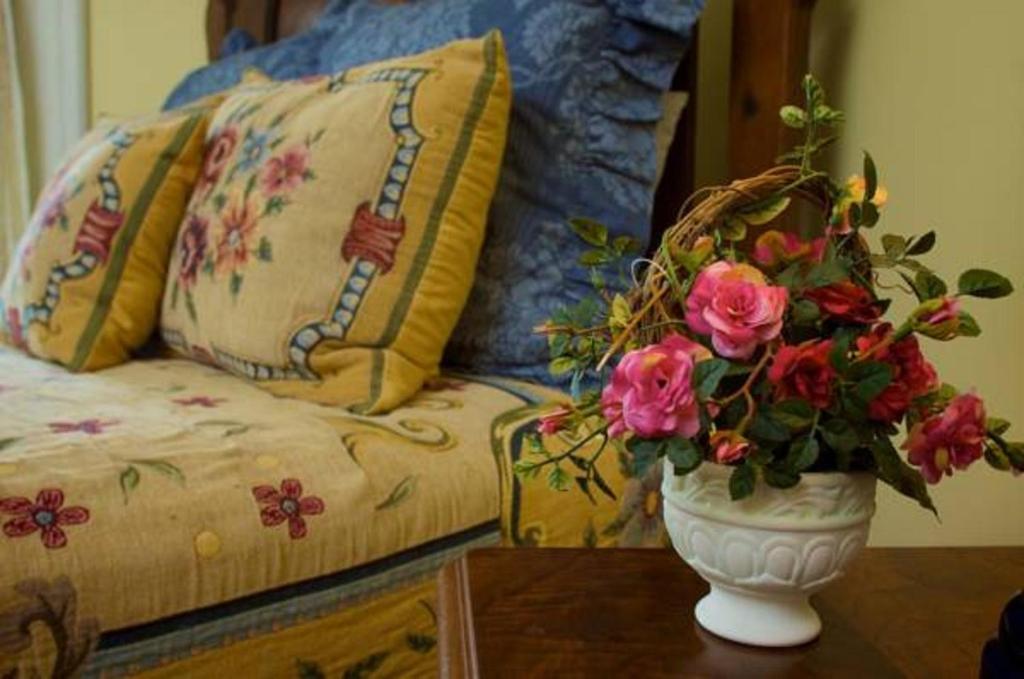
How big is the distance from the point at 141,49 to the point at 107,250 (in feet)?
4.17

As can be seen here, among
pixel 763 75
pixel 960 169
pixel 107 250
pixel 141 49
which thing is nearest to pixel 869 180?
pixel 960 169

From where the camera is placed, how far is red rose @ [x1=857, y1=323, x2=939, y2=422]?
1.46ft

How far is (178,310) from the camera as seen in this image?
1136 mm

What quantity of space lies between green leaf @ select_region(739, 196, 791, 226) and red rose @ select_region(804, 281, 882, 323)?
0.20 ft

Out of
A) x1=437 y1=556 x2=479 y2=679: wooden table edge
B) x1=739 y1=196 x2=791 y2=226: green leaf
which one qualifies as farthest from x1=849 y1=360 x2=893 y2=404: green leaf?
x1=437 y1=556 x2=479 y2=679: wooden table edge

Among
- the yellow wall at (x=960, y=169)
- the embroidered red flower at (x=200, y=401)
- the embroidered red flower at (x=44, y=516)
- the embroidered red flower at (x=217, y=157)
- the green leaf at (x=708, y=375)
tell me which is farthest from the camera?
the embroidered red flower at (x=217, y=157)

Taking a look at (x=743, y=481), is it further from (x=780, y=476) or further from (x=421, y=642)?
(x=421, y=642)

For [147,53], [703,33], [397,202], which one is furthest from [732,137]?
[147,53]

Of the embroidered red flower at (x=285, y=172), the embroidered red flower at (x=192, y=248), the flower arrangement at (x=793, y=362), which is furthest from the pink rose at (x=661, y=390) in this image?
the embroidered red flower at (x=192, y=248)

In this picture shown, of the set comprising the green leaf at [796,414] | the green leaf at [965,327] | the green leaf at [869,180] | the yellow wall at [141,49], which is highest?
the yellow wall at [141,49]

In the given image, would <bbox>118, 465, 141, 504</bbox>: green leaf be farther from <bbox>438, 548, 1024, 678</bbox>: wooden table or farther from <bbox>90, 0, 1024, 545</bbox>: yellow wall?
<bbox>90, 0, 1024, 545</bbox>: yellow wall

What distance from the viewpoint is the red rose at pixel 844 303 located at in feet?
1.49

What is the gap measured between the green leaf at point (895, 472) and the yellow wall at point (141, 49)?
2118mm

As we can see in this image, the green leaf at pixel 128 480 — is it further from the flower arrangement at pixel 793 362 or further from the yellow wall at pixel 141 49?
the yellow wall at pixel 141 49
